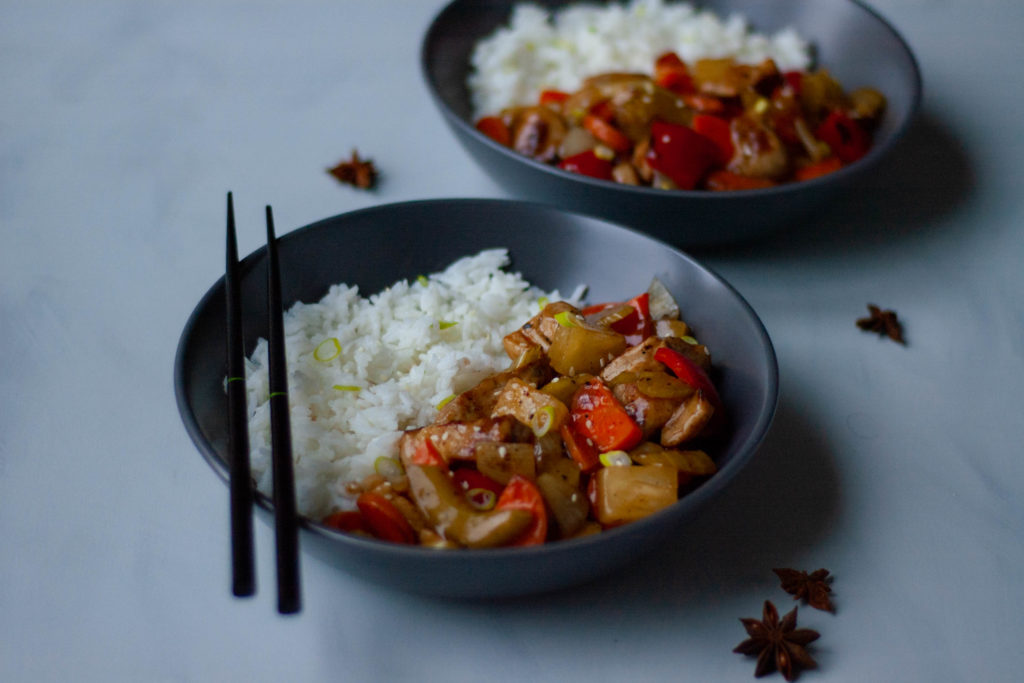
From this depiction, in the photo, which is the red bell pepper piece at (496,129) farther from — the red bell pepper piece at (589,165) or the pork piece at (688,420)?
the pork piece at (688,420)

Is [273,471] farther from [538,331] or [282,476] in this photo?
[538,331]

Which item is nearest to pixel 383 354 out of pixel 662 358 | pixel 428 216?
pixel 428 216

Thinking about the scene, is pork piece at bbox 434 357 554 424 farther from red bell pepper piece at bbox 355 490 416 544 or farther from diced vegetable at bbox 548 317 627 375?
red bell pepper piece at bbox 355 490 416 544

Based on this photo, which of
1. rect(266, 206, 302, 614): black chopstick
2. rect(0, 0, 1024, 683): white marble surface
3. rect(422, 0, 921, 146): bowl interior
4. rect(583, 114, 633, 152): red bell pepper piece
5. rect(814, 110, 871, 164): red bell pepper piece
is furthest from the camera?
rect(422, 0, 921, 146): bowl interior

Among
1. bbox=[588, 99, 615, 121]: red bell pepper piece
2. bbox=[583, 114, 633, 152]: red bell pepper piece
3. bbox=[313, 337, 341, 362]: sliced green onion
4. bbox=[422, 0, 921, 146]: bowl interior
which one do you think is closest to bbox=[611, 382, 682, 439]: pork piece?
bbox=[313, 337, 341, 362]: sliced green onion

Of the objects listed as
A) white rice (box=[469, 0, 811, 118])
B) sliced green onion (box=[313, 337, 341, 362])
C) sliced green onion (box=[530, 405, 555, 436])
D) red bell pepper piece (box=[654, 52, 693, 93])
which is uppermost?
white rice (box=[469, 0, 811, 118])

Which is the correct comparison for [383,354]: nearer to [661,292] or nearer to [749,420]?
[661,292]
